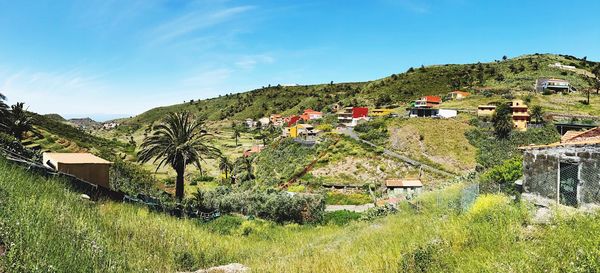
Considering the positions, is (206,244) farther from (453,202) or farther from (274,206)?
(274,206)

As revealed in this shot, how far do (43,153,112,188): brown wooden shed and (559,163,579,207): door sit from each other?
21.6 metres

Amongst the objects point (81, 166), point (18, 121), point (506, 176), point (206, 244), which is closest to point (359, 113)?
point (18, 121)

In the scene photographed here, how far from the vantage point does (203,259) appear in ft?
37.4

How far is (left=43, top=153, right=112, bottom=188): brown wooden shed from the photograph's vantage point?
20.5 m

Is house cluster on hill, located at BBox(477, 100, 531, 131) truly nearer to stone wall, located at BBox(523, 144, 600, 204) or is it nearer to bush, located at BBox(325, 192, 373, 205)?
bush, located at BBox(325, 192, 373, 205)

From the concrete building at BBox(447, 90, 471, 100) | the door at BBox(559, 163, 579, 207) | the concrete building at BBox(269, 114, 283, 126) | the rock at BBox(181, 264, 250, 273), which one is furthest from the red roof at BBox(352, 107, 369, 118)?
the rock at BBox(181, 264, 250, 273)

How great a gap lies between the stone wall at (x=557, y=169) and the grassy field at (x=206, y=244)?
15.6 ft

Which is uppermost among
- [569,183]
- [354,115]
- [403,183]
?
[354,115]

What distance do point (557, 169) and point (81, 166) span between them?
22.2 m

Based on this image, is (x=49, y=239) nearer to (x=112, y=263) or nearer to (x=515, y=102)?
(x=112, y=263)

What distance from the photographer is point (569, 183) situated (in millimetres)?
15805

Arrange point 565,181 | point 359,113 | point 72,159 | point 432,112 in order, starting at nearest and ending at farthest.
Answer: point 565,181
point 72,159
point 432,112
point 359,113

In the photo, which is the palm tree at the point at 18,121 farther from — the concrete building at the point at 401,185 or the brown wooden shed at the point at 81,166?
the concrete building at the point at 401,185

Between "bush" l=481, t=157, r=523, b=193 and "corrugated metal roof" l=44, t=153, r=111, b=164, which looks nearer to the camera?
"bush" l=481, t=157, r=523, b=193
